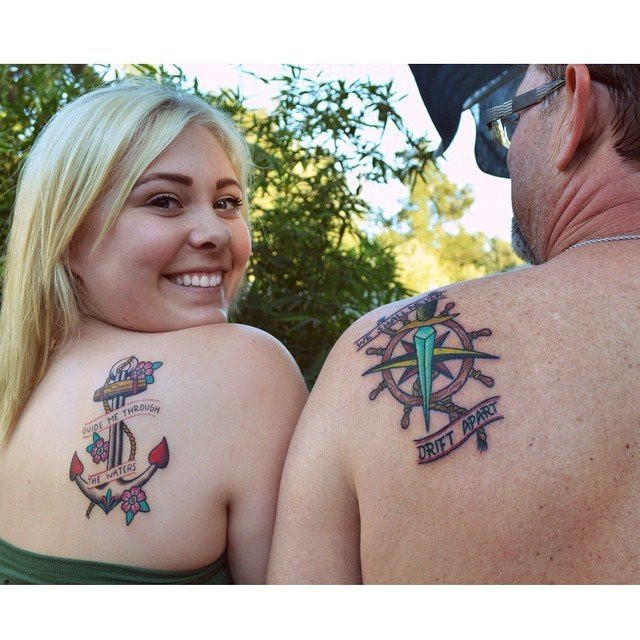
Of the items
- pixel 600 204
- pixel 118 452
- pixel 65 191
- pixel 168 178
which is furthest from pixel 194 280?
pixel 600 204

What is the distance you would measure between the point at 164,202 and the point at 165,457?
27.0 inches

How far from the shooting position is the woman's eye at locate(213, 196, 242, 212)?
84.2 inches

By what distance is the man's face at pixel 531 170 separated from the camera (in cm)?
183

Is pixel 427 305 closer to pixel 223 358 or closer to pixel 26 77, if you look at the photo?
pixel 223 358

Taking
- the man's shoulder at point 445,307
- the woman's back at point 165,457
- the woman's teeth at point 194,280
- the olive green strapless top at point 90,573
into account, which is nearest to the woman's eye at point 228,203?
the woman's teeth at point 194,280

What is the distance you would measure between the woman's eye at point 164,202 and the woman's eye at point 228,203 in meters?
0.19

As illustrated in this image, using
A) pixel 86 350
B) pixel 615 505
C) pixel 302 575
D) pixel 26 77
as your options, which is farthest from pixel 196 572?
pixel 26 77

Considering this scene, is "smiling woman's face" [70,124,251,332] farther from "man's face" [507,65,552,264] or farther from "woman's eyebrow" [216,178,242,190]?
"man's face" [507,65,552,264]

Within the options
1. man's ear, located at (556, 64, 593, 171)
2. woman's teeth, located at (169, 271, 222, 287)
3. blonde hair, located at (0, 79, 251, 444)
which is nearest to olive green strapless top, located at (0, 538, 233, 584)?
blonde hair, located at (0, 79, 251, 444)

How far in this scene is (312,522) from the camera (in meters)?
1.53

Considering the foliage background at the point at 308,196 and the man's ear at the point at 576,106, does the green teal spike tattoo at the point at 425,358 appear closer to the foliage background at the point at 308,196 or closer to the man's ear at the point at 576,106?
the man's ear at the point at 576,106

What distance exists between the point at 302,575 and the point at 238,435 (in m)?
0.34

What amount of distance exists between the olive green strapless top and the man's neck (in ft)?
3.64

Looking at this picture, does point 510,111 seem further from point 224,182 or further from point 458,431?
point 458,431
